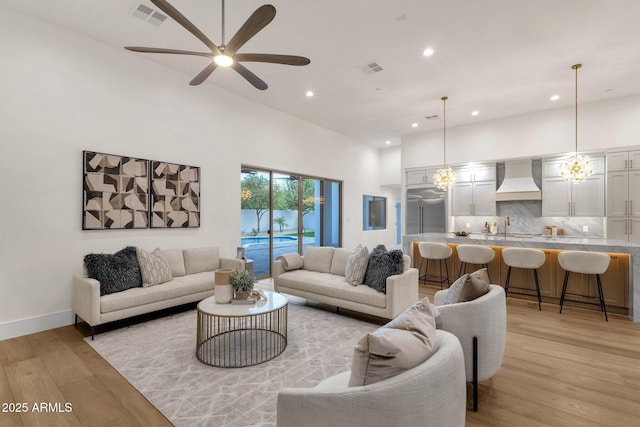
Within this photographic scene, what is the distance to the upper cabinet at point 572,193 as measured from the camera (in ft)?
19.6

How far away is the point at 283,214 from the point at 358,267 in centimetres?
328

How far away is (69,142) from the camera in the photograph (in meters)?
3.77

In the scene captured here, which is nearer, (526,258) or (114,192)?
(114,192)

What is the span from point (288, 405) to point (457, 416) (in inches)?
29.4

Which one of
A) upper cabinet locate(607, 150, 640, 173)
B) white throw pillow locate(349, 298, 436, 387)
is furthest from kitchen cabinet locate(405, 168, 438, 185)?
white throw pillow locate(349, 298, 436, 387)

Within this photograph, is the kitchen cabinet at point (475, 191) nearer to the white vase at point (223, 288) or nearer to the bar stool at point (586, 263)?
the bar stool at point (586, 263)

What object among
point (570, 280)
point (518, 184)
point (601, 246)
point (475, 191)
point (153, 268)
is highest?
point (518, 184)

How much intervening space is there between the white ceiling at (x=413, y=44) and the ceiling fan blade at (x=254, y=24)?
1001 mm

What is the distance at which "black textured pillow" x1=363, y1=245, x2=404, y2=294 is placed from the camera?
365 centimetres

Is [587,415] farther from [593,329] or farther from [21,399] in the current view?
[21,399]

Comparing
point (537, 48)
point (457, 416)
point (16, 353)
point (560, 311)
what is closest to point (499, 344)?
point (457, 416)

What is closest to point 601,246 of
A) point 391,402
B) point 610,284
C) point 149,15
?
point 610,284

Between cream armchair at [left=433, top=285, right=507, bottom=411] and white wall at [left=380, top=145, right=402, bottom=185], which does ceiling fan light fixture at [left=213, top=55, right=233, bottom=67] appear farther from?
white wall at [left=380, top=145, right=402, bottom=185]

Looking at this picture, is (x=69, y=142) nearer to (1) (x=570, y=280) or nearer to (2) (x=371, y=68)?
(2) (x=371, y=68)
